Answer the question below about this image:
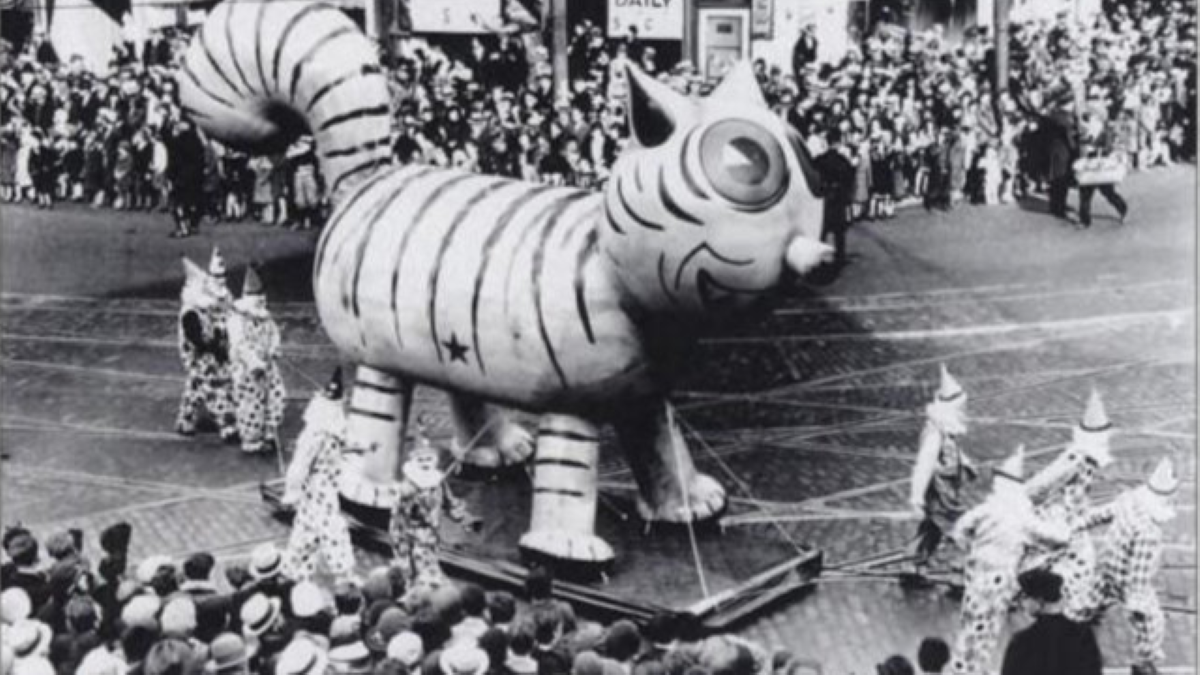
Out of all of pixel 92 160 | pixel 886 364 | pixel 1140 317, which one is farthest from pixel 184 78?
pixel 92 160

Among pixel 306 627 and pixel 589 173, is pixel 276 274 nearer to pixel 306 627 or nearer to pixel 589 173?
pixel 589 173

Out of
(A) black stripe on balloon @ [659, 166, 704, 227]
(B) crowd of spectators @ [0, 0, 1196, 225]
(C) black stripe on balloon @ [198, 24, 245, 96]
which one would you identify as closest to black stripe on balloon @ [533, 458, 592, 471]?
(A) black stripe on balloon @ [659, 166, 704, 227]

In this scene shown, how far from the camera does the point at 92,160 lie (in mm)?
22047

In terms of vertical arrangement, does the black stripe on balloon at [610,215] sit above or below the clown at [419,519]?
above

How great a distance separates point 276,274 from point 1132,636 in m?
11.4

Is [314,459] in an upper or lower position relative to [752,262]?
lower

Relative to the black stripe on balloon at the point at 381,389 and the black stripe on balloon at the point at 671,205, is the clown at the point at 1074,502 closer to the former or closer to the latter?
the black stripe on balloon at the point at 671,205

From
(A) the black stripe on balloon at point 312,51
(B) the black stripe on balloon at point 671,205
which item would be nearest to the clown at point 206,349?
(A) the black stripe on balloon at point 312,51

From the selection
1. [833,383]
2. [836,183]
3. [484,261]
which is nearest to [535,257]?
[484,261]

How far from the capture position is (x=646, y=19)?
933 inches

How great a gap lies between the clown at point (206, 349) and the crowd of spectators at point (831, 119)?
17.5ft

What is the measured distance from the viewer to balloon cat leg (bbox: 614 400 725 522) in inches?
432

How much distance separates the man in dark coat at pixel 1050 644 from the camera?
834 cm

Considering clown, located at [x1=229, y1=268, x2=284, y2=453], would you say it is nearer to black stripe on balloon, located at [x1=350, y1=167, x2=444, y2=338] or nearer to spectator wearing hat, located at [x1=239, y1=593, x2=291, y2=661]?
black stripe on balloon, located at [x1=350, y1=167, x2=444, y2=338]
